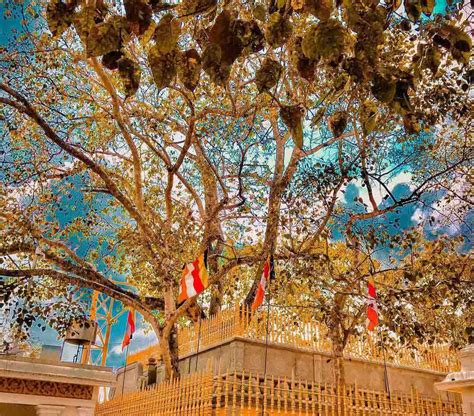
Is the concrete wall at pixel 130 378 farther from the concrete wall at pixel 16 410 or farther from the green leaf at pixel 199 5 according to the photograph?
the green leaf at pixel 199 5

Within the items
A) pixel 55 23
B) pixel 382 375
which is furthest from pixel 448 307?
pixel 55 23

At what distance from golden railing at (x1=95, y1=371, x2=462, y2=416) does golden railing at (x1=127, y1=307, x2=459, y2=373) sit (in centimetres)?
205

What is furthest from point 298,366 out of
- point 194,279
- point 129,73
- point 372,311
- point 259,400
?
point 129,73

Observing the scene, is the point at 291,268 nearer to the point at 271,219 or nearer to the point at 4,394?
the point at 271,219

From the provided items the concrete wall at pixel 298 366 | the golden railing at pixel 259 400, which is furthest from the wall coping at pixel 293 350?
the golden railing at pixel 259 400

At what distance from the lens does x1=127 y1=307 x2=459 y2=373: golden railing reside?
11094 millimetres

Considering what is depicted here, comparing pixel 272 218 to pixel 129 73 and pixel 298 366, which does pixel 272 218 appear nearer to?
pixel 298 366

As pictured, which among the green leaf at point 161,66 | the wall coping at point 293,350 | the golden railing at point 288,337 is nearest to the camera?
the green leaf at point 161,66

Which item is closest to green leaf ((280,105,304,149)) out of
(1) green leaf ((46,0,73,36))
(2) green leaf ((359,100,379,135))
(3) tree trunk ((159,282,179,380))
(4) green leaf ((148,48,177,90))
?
(2) green leaf ((359,100,379,135))

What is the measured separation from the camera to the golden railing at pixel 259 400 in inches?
317

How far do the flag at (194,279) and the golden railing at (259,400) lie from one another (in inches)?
Result: 66.7

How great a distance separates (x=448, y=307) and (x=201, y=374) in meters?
8.91

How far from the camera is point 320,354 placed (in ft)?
39.5

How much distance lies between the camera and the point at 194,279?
9922 millimetres
